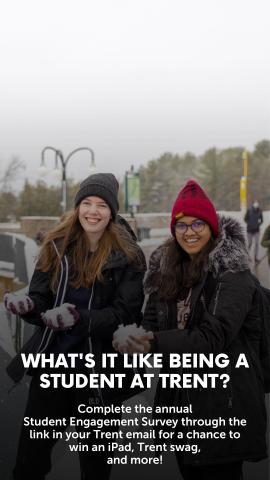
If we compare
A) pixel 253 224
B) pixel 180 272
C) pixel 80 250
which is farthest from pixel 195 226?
pixel 253 224

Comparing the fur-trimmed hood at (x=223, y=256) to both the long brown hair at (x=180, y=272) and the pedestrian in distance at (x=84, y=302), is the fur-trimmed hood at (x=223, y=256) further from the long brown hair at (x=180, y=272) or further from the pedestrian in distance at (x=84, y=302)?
the pedestrian in distance at (x=84, y=302)

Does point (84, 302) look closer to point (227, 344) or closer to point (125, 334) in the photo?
point (125, 334)

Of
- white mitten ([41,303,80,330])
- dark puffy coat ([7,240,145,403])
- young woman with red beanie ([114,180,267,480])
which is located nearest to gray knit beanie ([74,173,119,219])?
dark puffy coat ([7,240,145,403])

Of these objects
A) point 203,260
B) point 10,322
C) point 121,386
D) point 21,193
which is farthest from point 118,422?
point 21,193

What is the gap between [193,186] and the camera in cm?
204

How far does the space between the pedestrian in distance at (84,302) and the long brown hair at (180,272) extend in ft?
0.68

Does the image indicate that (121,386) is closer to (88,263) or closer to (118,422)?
(118,422)

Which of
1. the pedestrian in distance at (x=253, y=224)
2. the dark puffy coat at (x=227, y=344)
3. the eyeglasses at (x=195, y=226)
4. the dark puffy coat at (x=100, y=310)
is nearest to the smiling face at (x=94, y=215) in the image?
the dark puffy coat at (x=100, y=310)

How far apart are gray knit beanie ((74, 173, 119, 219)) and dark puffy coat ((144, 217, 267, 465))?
543 mm

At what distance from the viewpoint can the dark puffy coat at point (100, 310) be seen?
2070 millimetres

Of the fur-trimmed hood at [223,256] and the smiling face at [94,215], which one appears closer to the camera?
the fur-trimmed hood at [223,256]

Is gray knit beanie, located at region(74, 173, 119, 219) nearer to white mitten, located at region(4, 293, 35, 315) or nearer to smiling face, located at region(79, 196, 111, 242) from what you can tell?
smiling face, located at region(79, 196, 111, 242)

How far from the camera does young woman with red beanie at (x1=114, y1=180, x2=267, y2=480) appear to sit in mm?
1750

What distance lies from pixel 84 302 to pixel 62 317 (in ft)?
0.53
